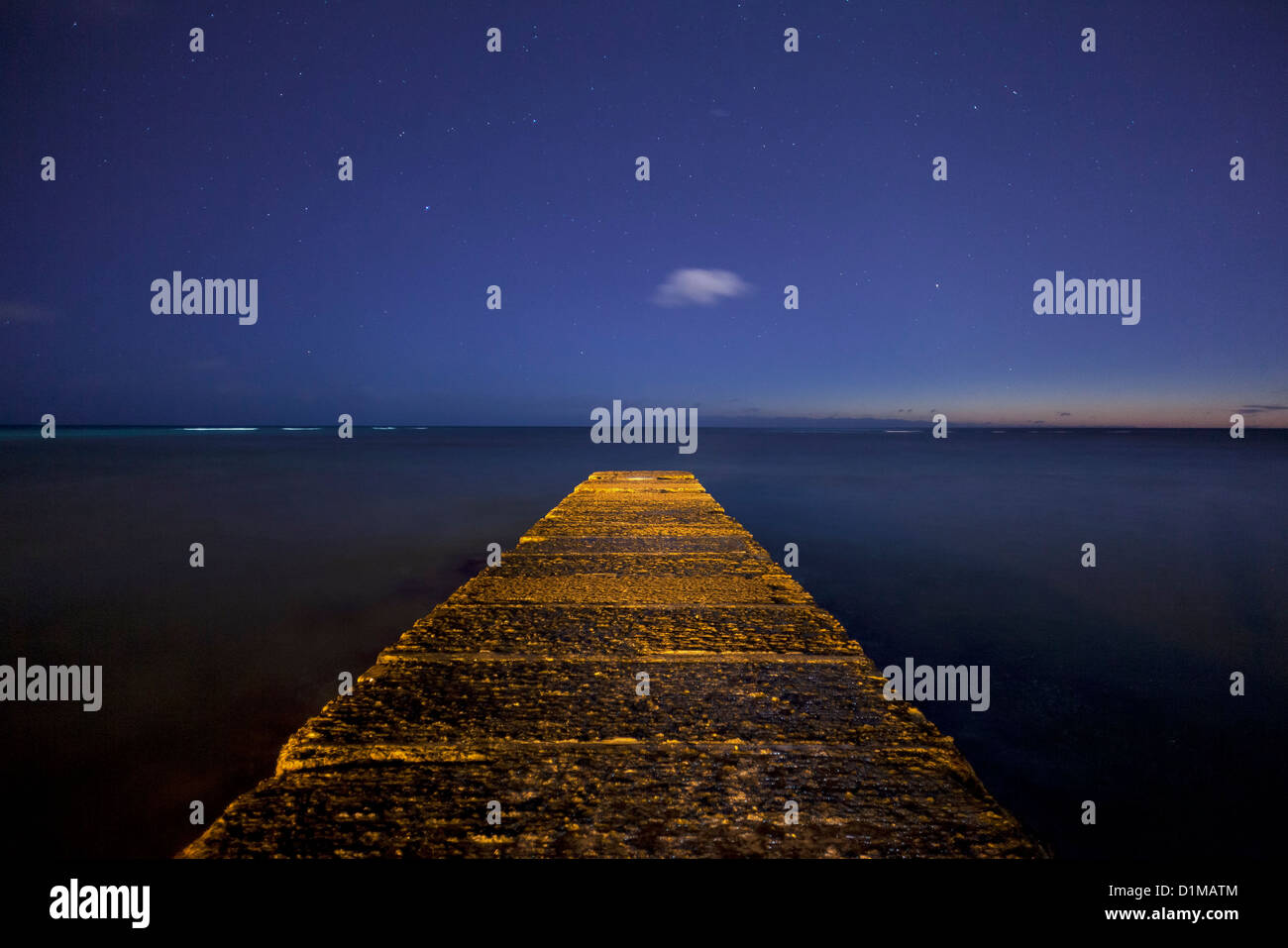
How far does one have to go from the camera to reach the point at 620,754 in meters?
2.03

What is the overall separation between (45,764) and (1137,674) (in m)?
8.93

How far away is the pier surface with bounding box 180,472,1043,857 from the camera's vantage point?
1.62 m

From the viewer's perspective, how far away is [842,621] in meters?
6.99

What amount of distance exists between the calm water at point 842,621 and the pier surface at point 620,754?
2207mm

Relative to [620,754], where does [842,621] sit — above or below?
below

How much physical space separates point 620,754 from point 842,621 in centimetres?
563

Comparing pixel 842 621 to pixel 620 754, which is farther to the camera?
pixel 842 621

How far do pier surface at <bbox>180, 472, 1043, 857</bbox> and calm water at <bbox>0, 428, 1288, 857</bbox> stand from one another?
221 centimetres

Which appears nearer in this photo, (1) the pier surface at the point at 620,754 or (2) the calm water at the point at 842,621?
(1) the pier surface at the point at 620,754

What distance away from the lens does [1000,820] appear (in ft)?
5.50

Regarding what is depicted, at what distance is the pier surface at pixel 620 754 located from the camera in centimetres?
162
